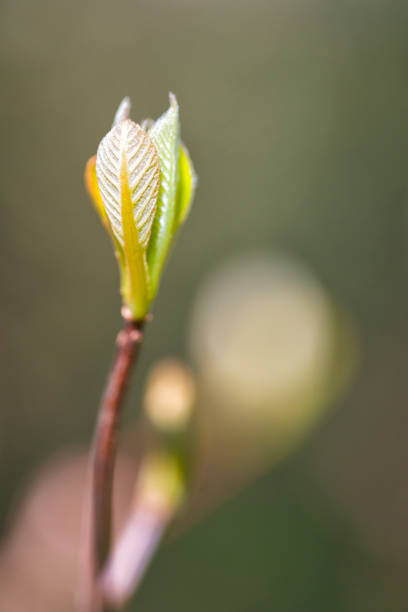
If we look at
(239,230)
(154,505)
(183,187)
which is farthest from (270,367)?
(239,230)

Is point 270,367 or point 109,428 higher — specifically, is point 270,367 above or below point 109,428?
below

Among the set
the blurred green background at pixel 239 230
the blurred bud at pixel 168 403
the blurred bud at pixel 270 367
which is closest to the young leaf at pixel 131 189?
the blurred bud at pixel 168 403

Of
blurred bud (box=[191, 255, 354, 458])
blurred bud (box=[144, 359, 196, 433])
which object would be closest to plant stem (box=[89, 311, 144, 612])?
blurred bud (box=[144, 359, 196, 433])

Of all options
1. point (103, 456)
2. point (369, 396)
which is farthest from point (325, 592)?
point (103, 456)

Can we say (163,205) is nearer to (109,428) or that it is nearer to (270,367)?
(109,428)

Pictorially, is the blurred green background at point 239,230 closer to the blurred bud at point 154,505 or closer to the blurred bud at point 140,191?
the blurred bud at point 154,505

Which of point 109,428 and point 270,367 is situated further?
point 270,367
